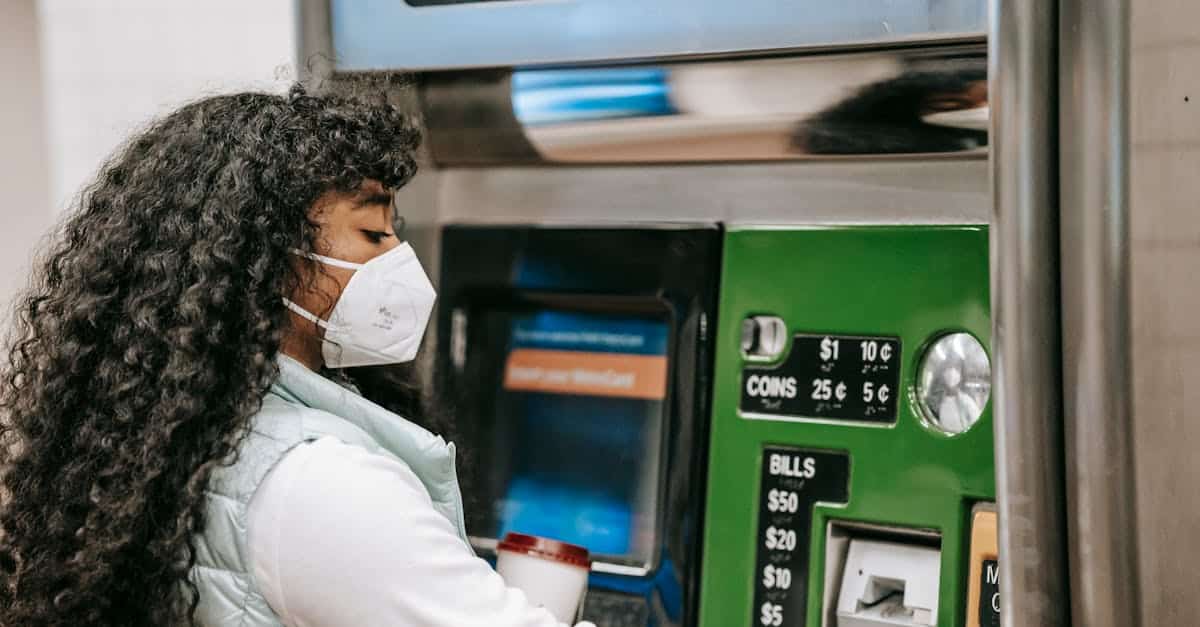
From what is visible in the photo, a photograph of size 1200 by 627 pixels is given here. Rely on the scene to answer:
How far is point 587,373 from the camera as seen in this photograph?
72.1 inches

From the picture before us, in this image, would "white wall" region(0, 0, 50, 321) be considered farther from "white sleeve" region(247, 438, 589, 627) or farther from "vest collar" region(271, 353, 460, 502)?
"white sleeve" region(247, 438, 589, 627)

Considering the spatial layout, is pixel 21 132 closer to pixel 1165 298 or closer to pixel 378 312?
pixel 378 312

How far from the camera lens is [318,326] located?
1.46m

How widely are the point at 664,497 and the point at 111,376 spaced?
27.3 inches

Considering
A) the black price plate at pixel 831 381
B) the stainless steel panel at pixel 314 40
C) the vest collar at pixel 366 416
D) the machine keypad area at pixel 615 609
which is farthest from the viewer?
the stainless steel panel at pixel 314 40

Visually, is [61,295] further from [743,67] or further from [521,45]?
[743,67]

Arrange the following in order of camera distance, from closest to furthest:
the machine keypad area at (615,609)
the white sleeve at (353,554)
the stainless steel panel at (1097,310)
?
the stainless steel panel at (1097,310), the white sleeve at (353,554), the machine keypad area at (615,609)

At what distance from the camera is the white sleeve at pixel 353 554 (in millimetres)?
1224

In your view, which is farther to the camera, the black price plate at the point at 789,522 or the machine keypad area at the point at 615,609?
the machine keypad area at the point at 615,609

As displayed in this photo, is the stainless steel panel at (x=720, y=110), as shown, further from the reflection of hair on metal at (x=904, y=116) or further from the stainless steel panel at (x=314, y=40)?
the stainless steel panel at (x=314, y=40)

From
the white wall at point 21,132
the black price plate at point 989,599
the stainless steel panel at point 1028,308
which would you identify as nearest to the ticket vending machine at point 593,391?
the black price plate at point 989,599

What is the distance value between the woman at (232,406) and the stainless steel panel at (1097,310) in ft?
1.60

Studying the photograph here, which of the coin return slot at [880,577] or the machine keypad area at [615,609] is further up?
the coin return slot at [880,577]

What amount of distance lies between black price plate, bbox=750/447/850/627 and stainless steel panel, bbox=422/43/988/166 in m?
0.36
